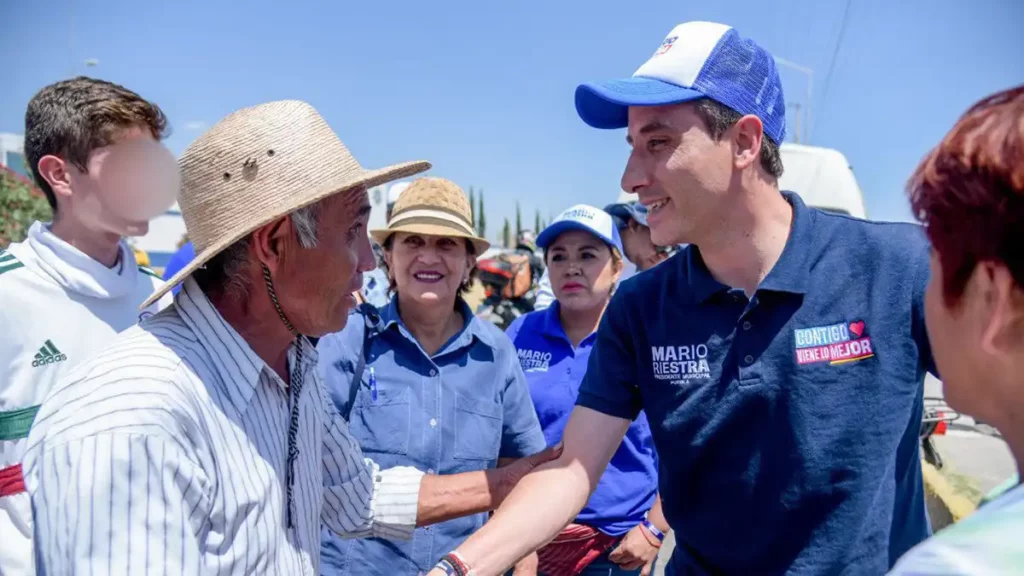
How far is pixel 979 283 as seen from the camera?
0.94m

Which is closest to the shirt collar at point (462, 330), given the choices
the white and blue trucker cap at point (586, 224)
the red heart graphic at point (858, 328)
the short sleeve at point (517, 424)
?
the short sleeve at point (517, 424)

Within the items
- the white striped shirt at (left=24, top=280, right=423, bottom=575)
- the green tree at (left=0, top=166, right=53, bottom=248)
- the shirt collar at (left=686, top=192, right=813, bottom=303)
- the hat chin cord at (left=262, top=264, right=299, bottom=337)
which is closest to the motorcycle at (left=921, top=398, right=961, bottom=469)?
the shirt collar at (left=686, top=192, right=813, bottom=303)

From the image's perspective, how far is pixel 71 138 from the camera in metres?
2.49

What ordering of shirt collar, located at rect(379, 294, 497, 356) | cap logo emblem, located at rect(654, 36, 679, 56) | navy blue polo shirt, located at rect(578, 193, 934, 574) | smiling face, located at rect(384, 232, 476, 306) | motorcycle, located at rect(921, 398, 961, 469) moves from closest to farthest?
navy blue polo shirt, located at rect(578, 193, 934, 574) → cap logo emblem, located at rect(654, 36, 679, 56) → shirt collar, located at rect(379, 294, 497, 356) → smiling face, located at rect(384, 232, 476, 306) → motorcycle, located at rect(921, 398, 961, 469)

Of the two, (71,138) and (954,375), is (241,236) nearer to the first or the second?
(954,375)

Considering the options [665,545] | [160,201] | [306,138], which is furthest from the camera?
[665,545]

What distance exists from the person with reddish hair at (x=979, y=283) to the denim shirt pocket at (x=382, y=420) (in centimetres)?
201

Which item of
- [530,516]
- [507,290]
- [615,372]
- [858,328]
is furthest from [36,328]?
[507,290]

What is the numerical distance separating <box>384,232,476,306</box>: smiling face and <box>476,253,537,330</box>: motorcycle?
18.7ft

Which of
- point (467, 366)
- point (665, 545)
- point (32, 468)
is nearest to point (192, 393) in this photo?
point (32, 468)

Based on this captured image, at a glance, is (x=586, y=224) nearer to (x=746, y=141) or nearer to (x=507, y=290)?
(x=746, y=141)

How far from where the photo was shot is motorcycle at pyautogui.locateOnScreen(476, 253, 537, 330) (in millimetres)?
9125

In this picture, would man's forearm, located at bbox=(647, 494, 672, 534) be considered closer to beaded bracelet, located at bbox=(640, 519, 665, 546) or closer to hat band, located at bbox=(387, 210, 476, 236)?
beaded bracelet, located at bbox=(640, 519, 665, 546)

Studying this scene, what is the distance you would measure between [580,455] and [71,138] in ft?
6.89
